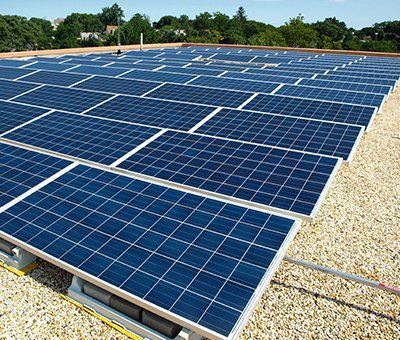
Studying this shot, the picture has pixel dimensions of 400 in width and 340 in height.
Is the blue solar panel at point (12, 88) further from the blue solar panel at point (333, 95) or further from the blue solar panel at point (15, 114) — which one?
Answer: the blue solar panel at point (333, 95)

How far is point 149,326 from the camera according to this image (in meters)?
7.42

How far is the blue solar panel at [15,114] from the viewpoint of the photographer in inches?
579

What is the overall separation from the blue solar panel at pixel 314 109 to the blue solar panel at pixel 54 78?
40.3ft

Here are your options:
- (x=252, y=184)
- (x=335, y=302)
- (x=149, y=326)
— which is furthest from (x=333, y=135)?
(x=149, y=326)

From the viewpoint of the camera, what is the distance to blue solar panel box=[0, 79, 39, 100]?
20016 mm

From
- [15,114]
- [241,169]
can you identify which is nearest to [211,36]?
[15,114]

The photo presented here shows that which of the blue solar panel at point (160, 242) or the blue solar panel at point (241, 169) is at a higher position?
the blue solar panel at point (241, 169)

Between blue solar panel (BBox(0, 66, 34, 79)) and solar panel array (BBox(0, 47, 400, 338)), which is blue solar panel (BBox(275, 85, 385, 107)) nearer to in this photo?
solar panel array (BBox(0, 47, 400, 338))

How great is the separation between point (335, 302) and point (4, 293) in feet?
26.7

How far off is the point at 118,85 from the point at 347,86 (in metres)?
14.7

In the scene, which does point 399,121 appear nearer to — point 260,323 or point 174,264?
point 260,323

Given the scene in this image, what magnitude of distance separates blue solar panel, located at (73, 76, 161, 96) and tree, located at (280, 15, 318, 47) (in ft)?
210

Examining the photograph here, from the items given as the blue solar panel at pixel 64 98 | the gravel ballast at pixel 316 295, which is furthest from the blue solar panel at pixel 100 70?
the gravel ballast at pixel 316 295

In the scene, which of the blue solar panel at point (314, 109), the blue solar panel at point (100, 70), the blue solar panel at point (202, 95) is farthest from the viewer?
the blue solar panel at point (100, 70)
